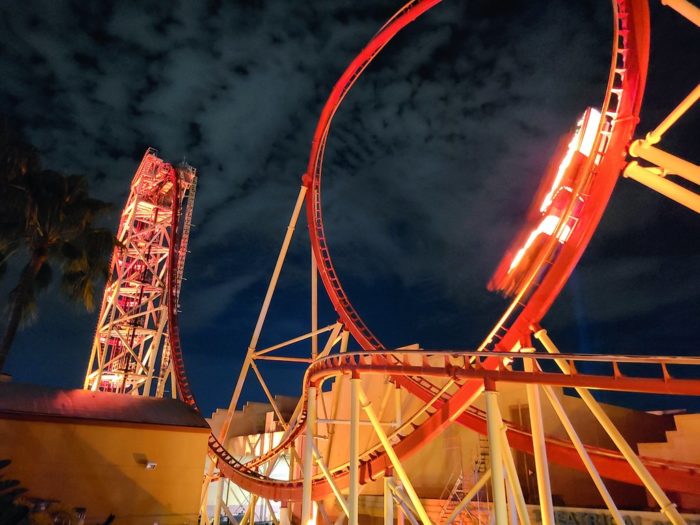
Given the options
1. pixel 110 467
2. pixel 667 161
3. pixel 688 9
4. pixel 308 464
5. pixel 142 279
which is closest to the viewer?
pixel 688 9

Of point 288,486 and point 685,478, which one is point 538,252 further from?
point 288,486

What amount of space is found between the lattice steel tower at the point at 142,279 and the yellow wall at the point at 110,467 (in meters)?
7.38

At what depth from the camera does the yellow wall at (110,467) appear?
10.2 metres

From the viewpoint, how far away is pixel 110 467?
10914 millimetres

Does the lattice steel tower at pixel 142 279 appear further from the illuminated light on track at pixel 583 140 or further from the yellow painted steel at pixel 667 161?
the yellow painted steel at pixel 667 161

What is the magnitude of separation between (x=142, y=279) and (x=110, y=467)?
1149 cm

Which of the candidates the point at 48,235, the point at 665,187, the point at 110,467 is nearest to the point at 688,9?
the point at 665,187

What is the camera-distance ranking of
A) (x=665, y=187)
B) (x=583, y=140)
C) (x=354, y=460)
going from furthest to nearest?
(x=354, y=460), (x=583, y=140), (x=665, y=187)

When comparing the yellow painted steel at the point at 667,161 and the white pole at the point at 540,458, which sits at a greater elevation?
the yellow painted steel at the point at 667,161

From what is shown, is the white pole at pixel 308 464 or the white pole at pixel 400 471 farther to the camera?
the white pole at pixel 308 464

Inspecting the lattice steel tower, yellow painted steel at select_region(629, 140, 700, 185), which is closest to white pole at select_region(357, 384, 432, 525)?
yellow painted steel at select_region(629, 140, 700, 185)

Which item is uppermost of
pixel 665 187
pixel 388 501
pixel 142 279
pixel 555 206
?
pixel 142 279

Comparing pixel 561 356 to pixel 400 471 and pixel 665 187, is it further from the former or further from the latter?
pixel 400 471

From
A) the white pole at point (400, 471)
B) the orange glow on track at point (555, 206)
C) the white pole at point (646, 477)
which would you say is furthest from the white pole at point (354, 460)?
the white pole at point (646, 477)
